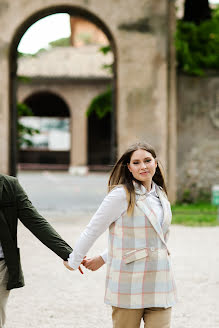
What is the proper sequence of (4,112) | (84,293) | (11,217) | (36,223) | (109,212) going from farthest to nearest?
(4,112), (84,293), (36,223), (11,217), (109,212)

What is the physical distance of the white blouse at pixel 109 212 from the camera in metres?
2.79

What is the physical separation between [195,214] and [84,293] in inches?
232

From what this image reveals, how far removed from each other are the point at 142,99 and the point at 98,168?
61.5 feet

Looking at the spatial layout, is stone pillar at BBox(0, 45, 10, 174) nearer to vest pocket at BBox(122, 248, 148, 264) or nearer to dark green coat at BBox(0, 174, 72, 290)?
dark green coat at BBox(0, 174, 72, 290)

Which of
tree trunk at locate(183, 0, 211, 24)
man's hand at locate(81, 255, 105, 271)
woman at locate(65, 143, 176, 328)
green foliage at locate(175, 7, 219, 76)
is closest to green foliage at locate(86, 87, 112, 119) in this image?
tree trunk at locate(183, 0, 211, 24)

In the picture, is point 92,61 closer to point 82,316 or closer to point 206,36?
point 206,36

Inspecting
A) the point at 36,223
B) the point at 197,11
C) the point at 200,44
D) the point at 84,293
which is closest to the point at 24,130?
the point at 200,44

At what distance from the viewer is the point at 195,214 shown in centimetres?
1050

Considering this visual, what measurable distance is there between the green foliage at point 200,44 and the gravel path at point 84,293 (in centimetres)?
588

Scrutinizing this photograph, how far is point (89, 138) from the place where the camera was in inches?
1259

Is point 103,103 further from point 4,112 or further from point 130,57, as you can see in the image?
point 4,112

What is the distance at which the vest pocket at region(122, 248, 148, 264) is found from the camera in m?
2.69

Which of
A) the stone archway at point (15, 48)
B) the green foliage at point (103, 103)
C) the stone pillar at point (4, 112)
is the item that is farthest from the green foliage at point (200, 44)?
the stone pillar at point (4, 112)

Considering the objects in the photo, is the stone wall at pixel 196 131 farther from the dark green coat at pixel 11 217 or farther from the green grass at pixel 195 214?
the dark green coat at pixel 11 217
